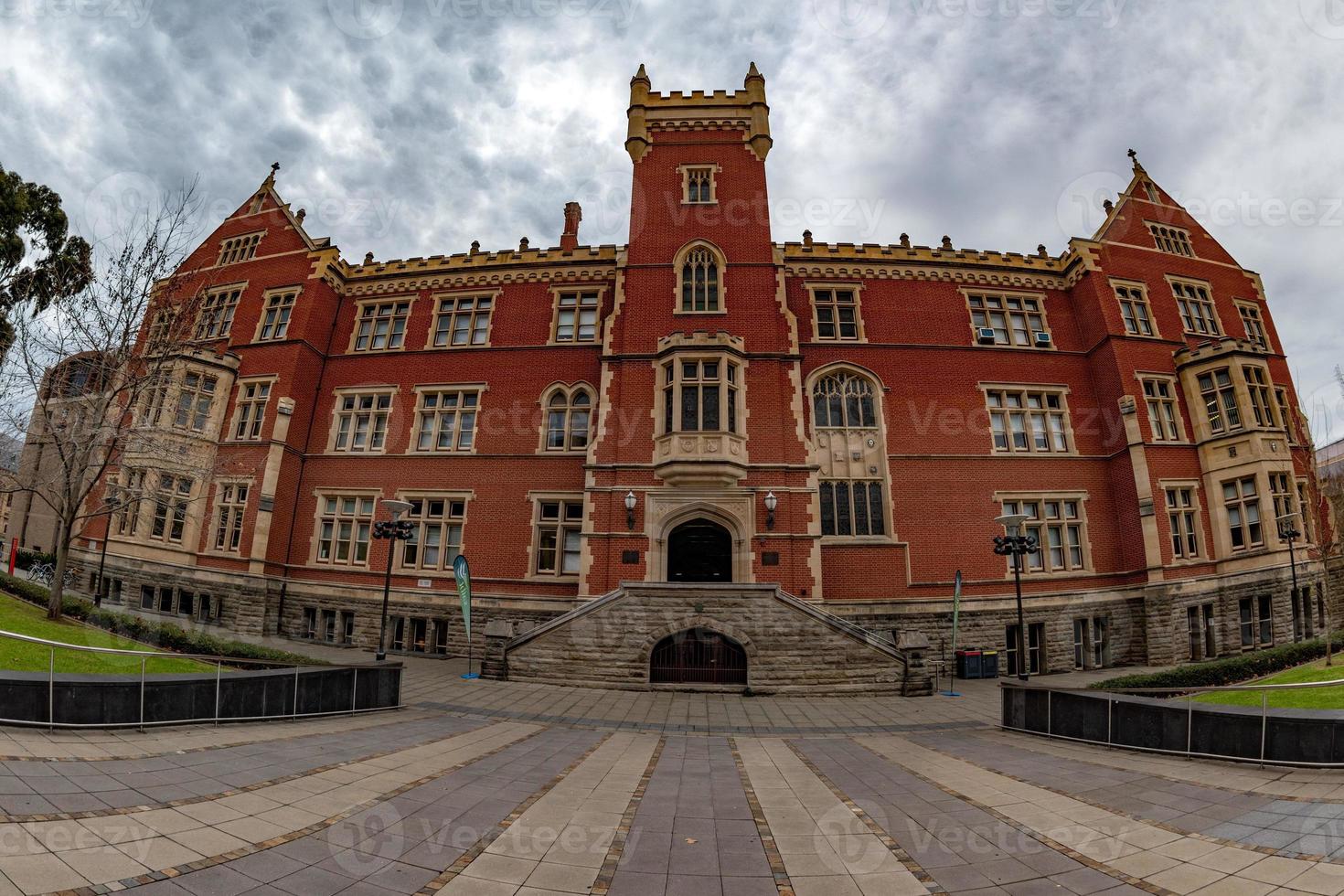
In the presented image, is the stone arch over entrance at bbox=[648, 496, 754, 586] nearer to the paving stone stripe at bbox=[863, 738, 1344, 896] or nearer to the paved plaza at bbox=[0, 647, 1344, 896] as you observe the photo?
the paved plaza at bbox=[0, 647, 1344, 896]

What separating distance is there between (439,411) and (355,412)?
3943mm

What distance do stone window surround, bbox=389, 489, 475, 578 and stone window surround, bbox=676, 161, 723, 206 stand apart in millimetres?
15148

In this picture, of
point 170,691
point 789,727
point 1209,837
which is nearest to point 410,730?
point 170,691

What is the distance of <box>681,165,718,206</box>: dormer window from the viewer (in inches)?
915

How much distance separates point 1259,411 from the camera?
70.5 ft

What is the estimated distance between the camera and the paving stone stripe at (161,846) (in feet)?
12.8

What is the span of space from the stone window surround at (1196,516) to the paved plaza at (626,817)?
1591cm

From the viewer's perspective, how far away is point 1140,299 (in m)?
23.7

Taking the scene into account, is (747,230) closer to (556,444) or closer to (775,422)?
(775,422)

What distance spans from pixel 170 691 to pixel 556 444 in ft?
49.3

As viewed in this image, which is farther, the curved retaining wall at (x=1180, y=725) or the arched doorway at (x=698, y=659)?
the arched doorway at (x=698, y=659)

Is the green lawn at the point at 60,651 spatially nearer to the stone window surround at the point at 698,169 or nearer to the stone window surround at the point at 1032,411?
the stone window surround at the point at 698,169

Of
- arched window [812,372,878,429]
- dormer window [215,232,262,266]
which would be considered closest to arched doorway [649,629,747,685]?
arched window [812,372,878,429]

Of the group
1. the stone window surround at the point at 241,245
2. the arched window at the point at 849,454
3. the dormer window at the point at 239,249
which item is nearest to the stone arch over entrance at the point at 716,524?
the arched window at the point at 849,454
